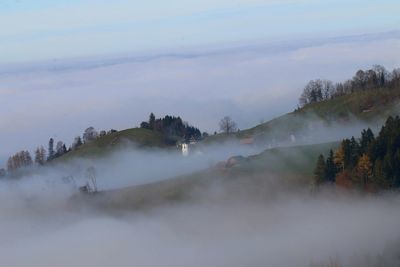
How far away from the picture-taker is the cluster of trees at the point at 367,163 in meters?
134

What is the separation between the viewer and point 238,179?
187 m

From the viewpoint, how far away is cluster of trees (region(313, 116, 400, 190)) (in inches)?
5256

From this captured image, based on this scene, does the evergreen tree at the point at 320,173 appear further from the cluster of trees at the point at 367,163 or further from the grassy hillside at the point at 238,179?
the grassy hillside at the point at 238,179

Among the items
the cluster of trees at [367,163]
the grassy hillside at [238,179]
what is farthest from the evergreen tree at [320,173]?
the grassy hillside at [238,179]

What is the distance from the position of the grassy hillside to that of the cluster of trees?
21.1 meters

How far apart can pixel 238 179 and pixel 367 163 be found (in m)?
52.1

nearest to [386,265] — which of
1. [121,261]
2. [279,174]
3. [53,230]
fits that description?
[121,261]

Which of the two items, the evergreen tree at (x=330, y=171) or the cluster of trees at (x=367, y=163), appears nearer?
the cluster of trees at (x=367, y=163)

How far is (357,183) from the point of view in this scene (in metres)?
139

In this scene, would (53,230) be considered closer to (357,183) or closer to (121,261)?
(121,261)

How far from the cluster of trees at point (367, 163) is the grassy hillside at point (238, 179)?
69.4 ft

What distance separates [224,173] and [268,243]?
67.6 meters

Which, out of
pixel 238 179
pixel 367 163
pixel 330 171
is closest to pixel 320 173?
pixel 330 171

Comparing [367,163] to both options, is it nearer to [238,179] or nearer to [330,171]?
[330,171]
